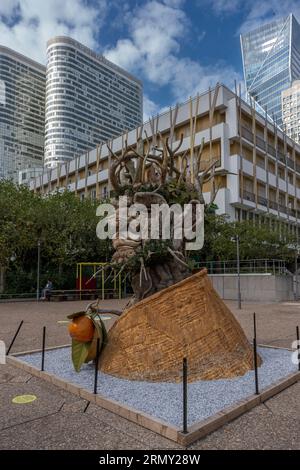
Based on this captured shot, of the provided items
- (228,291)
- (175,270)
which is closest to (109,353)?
(175,270)

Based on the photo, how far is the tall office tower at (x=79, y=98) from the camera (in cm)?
8738

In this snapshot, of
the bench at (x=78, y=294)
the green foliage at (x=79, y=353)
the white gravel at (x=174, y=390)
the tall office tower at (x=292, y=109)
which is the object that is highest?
the tall office tower at (x=292, y=109)

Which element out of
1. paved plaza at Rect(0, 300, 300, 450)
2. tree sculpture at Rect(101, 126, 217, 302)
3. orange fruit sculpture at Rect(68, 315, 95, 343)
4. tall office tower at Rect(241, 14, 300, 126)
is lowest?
paved plaza at Rect(0, 300, 300, 450)

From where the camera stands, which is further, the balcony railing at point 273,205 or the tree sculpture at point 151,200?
the balcony railing at point 273,205

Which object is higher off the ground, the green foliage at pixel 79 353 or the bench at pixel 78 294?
the green foliage at pixel 79 353

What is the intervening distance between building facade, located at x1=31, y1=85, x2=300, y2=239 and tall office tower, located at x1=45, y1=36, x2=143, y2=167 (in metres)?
45.8

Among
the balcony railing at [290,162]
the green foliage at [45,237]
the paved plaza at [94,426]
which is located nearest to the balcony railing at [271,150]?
the balcony railing at [290,162]

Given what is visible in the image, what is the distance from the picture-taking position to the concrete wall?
24266 millimetres

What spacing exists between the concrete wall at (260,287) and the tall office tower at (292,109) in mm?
57135

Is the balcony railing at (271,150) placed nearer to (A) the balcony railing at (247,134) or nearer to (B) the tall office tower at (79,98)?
(A) the balcony railing at (247,134)

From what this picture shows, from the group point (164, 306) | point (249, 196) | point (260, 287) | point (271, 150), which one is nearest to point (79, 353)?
point (164, 306)

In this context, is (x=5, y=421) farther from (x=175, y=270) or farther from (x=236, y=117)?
(x=236, y=117)

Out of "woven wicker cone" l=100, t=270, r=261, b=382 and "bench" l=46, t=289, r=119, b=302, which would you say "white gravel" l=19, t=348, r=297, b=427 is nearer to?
"woven wicker cone" l=100, t=270, r=261, b=382

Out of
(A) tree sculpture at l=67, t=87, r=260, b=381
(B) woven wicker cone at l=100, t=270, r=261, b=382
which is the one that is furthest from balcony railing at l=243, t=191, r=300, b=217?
(B) woven wicker cone at l=100, t=270, r=261, b=382
